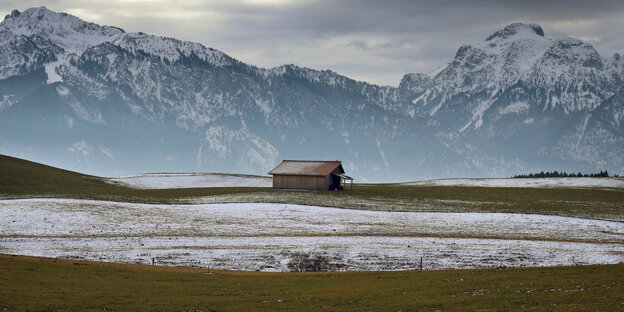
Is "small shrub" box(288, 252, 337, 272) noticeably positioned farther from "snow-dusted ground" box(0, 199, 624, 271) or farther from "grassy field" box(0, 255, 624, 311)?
"grassy field" box(0, 255, 624, 311)

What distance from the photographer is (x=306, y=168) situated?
4761 inches

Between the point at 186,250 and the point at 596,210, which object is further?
the point at 596,210

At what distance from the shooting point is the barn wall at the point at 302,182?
117m

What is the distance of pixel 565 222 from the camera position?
74.6m

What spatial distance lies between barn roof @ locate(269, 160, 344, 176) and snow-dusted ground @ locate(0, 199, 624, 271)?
3279 centimetres

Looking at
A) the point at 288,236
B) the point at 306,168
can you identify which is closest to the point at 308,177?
the point at 306,168

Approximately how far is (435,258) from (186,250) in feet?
59.6

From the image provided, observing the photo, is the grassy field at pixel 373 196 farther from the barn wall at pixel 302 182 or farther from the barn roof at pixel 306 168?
the barn roof at pixel 306 168

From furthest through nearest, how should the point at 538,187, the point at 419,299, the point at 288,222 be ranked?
the point at 538,187 → the point at 288,222 → the point at 419,299

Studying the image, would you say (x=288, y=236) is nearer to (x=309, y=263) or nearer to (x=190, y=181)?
(x=309, y=263)

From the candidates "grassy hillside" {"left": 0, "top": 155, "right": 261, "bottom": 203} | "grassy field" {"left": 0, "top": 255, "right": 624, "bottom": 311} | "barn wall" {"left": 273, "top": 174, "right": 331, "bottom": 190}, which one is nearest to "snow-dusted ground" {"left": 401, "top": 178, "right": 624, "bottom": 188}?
"barn wall" {"left": 273, "top": 174, "right": 331, "bottom": 190}

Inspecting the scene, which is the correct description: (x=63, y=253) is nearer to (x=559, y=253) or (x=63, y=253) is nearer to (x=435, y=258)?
(x=435, y=258)

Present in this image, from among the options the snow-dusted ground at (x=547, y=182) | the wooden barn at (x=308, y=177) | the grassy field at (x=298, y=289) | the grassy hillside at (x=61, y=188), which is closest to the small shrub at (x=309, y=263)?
the grassy field at (x=298, y=289)

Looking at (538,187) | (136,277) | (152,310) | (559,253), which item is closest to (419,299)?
(152,310)
